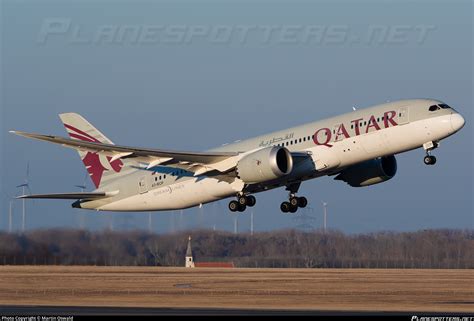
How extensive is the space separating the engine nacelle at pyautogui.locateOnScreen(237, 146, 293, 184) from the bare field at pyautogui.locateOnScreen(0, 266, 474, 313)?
Result: 5752mm

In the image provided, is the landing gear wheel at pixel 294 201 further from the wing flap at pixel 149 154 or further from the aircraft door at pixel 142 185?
the aircraft door at pixel 142 185

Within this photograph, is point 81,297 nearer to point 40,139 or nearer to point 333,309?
point 40,139

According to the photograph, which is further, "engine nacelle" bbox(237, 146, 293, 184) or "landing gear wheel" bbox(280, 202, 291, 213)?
"landing gear wheel" bbox(280, 202, 291, 213)

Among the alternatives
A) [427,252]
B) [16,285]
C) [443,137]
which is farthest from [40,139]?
[427,252]

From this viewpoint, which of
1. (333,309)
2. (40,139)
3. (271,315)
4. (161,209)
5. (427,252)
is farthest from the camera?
(427,252)

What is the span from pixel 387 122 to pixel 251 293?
36.7ft

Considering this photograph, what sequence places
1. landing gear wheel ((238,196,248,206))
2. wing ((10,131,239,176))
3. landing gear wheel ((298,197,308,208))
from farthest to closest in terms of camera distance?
landing gear wheel ((298,197,308,208)) < landing gear wheel ((238,196,248,206)) < wing ((10,131,239,176))

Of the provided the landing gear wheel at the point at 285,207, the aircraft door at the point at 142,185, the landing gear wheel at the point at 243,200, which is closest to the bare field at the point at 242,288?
the landing gear wheel at the point at 285,207

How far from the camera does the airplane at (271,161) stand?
48.8 m

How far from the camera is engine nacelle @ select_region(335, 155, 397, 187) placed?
55062 millimetres

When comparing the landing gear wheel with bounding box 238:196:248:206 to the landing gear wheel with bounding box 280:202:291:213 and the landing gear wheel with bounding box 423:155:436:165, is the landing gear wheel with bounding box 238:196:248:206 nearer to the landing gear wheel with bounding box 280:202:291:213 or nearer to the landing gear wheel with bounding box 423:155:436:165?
the landing gear wheel with bounding box 280:202:291:213

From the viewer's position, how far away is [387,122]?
4891 centimetres

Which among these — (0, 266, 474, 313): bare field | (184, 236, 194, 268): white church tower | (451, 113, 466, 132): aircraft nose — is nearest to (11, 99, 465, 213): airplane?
(451, 113, 466, 132): aircraft nose

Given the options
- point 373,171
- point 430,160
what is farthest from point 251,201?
point 430,160
